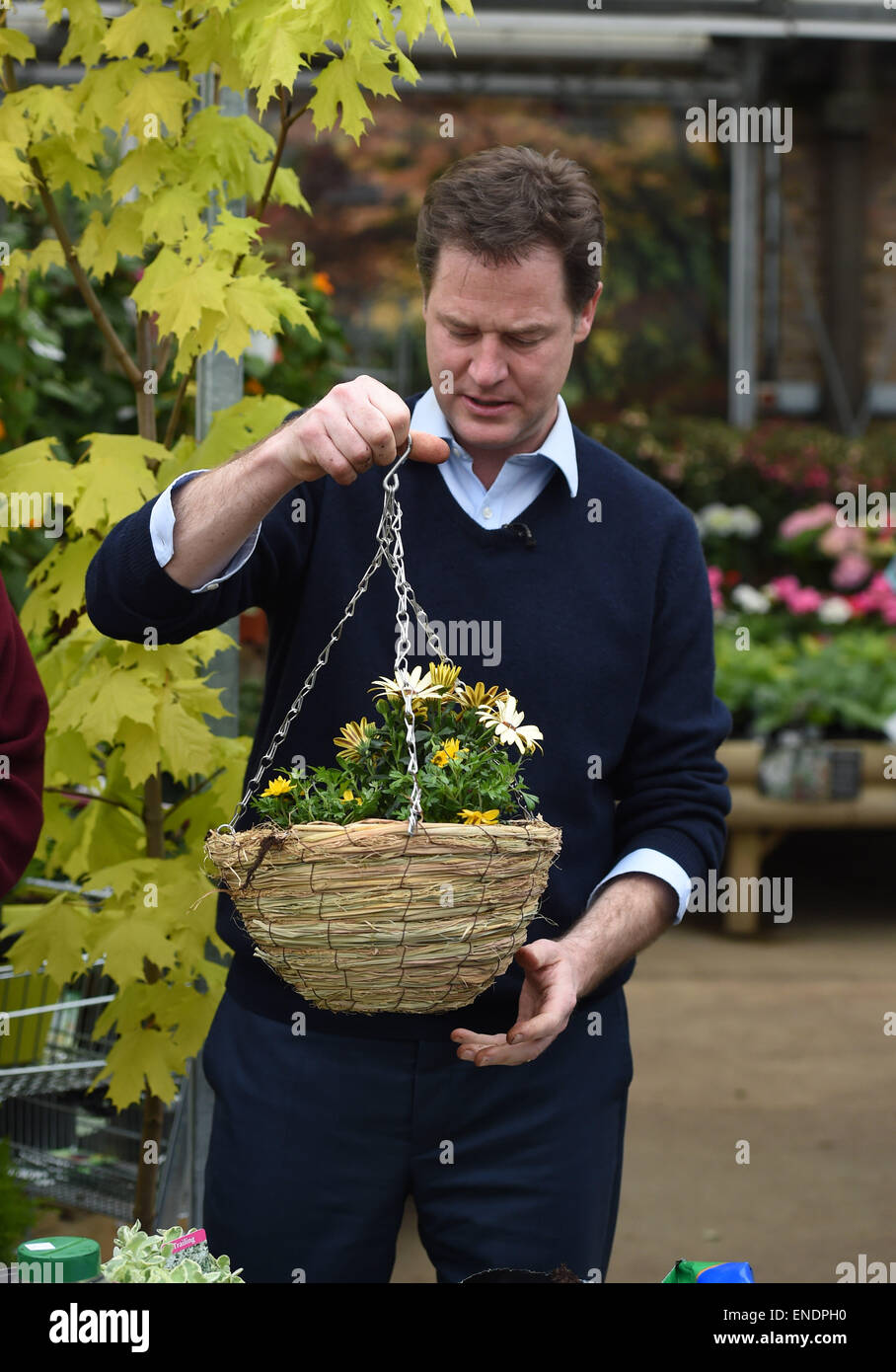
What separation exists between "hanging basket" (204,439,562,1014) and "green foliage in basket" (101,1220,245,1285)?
248 mm

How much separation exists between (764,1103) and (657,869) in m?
3.08

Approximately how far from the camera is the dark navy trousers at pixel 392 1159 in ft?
5.77

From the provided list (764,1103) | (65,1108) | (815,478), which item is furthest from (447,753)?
(815,478)

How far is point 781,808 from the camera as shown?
239 inches

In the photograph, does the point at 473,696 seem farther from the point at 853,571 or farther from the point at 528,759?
the point at 853,571

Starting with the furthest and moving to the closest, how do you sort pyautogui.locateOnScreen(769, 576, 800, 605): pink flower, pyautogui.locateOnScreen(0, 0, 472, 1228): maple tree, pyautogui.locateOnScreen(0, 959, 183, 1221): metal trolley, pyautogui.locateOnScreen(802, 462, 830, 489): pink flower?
pyautogui.locateOnScreen(802, 462, 830, 489): pink flower, pyautogui.locateOnScreen(769, 576, 800, 605): pink flower, pyautogui.locateOnScreen(0, 959, 183, 1221): metal trolley, pyautogui.locateOnScreen(0, 0, 472, 1228): maple tree

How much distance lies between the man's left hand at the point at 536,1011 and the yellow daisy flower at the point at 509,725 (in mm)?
223

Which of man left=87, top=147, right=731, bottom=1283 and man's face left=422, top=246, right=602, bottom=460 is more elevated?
man's face left=422, top=246, right=602, bottom=460

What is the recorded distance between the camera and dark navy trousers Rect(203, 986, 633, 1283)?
1.76 meters

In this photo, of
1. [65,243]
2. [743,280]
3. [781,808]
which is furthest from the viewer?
[743,280]

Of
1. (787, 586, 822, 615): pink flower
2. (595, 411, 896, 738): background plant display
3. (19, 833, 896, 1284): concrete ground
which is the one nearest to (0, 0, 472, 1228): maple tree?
(19, 833, 896, 1284): concrete ground

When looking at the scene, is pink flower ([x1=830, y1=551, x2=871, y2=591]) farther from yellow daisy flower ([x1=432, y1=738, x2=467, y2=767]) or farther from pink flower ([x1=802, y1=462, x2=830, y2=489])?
yellow daisy flower ([x1=432, y1=738, x2=467, y2=767])

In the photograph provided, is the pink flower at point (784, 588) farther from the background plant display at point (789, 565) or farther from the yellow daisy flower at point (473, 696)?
the yellow daisy flower at point (473, 696)

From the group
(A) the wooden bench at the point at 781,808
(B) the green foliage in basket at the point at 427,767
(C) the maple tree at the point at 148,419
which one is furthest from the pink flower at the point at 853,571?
(B) the green foliage in basket at the point at 427,767
